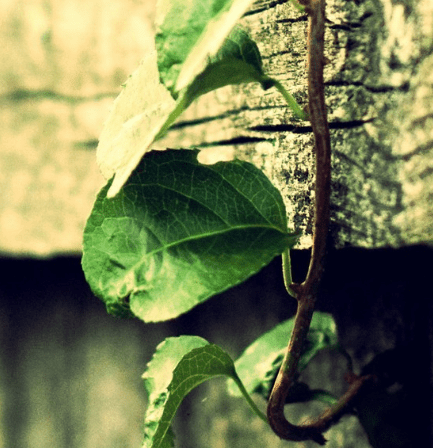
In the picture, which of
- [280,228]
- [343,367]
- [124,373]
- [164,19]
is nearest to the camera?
[164,19]

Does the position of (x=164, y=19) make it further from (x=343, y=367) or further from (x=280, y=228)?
(x=343, y=367)

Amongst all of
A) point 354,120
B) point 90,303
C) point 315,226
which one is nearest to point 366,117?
point 354,120

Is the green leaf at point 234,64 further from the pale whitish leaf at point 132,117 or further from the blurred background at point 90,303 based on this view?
the blurred background at point 90,303

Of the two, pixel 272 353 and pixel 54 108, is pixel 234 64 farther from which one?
pixel 54 108

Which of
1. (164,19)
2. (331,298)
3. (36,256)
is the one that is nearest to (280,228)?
(164,19)

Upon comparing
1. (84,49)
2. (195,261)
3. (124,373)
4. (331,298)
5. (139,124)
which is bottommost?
(124,373)

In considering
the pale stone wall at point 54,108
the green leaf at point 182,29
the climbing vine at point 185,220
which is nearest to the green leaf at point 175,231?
the climbing vine at point 185,220

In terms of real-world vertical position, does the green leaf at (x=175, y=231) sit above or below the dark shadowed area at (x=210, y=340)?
above
